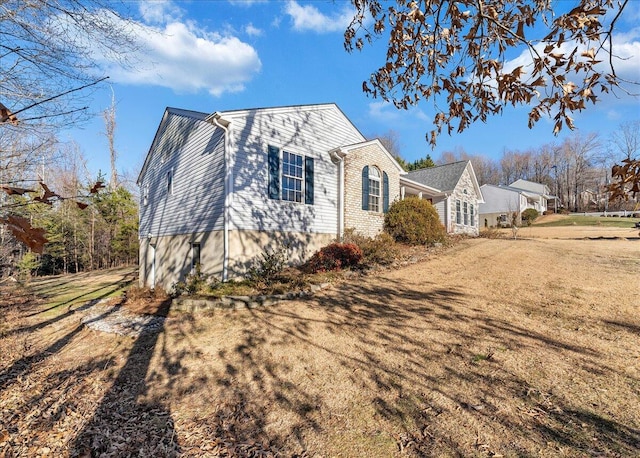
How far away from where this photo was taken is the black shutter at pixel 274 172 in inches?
397

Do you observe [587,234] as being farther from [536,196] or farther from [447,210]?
[536,196]

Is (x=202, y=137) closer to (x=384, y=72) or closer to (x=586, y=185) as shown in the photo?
(x=384, y=72)

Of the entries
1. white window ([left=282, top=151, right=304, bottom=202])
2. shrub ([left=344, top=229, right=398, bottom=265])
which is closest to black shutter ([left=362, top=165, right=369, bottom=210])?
shrub ([left=344, top=229, right=398, bottom=265])

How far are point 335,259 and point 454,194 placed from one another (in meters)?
13.0

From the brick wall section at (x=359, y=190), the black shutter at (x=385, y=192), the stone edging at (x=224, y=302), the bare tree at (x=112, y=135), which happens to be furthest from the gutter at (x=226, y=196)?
the bare tree at (x=112, y=135)

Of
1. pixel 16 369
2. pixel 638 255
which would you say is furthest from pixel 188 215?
pixel 638 255

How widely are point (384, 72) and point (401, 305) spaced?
14.9 feet

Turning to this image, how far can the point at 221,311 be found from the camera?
6883mm

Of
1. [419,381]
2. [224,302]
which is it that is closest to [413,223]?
[224,302]

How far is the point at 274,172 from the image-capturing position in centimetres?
1020

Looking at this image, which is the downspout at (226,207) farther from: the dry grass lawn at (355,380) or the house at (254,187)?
the dry grass lawn at (355,380)

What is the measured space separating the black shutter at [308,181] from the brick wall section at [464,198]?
11893 millimetres

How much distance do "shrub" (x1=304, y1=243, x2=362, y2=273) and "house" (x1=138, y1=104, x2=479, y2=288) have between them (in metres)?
1.17

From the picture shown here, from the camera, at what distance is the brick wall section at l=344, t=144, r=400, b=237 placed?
1246cm
